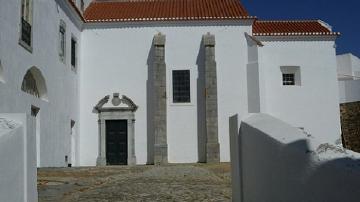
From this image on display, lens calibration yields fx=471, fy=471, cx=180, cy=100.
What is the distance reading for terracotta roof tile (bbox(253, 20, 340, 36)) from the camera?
20453 millimetres

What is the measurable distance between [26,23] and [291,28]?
40.9 ft

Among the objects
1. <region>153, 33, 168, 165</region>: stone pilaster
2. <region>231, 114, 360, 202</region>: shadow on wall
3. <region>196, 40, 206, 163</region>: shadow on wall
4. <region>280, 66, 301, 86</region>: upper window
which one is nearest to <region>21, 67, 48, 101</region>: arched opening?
<region>153, 33, 168, 165</region>: stone pilaster

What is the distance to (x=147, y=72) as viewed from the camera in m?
19.3

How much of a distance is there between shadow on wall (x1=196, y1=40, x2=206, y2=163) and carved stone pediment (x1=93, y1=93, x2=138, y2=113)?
2.58 meters

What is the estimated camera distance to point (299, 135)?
404 centimetres

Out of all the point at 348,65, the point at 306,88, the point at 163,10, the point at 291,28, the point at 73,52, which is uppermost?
the point at 163,10

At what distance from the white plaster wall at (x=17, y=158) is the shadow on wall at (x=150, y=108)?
45.9 feet

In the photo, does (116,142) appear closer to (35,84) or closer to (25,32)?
(35,84)

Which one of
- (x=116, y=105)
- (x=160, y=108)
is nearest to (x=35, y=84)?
(x=116, y=105)

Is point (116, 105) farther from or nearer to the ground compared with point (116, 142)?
farther from the ground

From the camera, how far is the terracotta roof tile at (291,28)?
20.5m

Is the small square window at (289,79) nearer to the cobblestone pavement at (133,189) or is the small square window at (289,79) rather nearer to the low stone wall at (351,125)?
the low stone wall at (351,125)

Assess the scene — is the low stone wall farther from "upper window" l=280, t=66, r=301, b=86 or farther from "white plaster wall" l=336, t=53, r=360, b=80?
"upper window" l=280, t=66, r=301, b=86

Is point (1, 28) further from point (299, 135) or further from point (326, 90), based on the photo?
point (326, 90)
